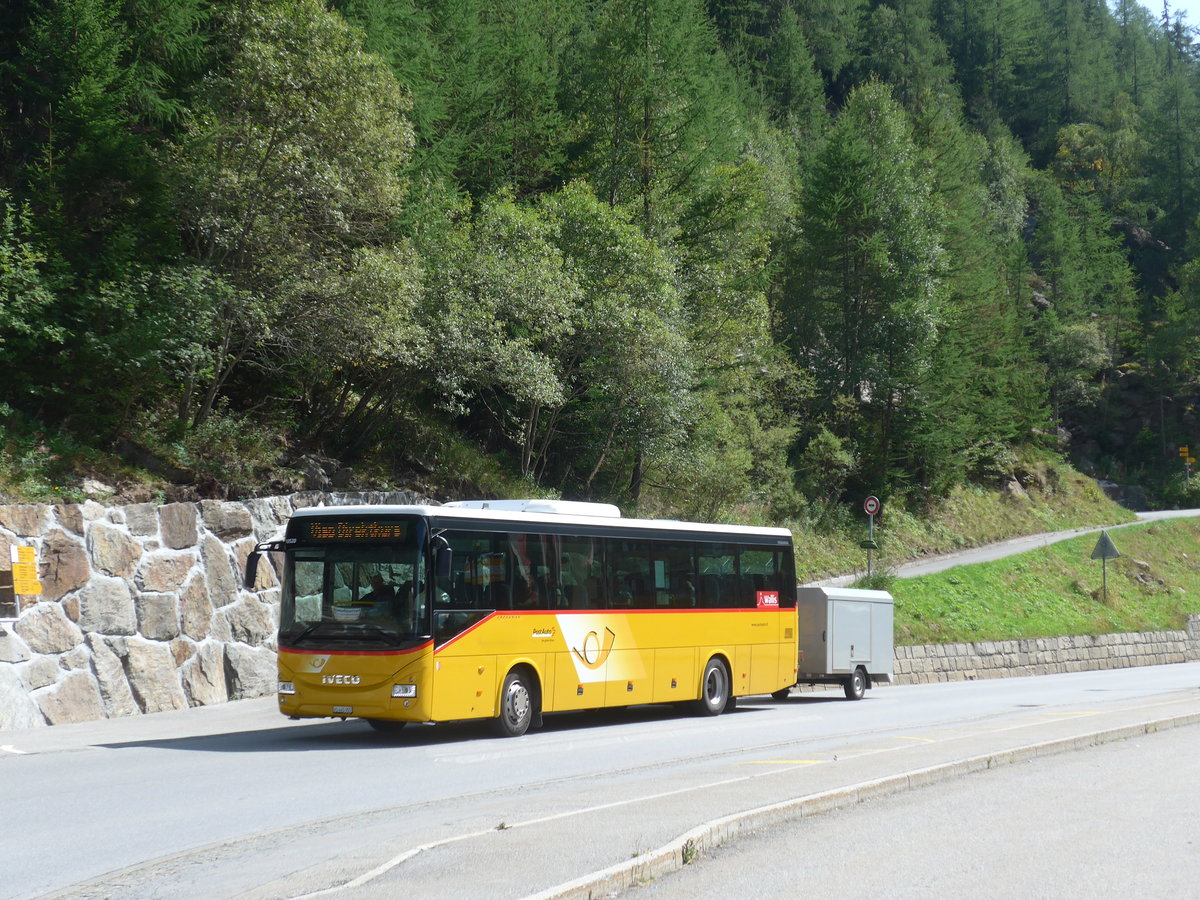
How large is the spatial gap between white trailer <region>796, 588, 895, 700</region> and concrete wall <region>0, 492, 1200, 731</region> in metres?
10.1

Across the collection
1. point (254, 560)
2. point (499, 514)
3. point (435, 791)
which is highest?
point (499, 514)

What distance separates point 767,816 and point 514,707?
7.44 metres

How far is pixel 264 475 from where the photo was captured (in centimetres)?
2227

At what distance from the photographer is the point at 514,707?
50.4 ft

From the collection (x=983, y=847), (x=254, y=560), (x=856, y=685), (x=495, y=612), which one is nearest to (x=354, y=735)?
(x=495, y=612)

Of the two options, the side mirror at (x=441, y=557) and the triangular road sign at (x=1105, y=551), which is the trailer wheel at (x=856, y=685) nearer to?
the side mirror at (x=441, y=557)

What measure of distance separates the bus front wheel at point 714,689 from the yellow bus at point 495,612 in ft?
0.13

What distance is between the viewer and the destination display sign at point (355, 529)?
14258mm

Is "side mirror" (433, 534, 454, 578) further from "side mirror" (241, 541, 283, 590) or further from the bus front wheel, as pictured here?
the bus front wheel

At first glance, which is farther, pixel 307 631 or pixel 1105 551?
pixel 1105 551

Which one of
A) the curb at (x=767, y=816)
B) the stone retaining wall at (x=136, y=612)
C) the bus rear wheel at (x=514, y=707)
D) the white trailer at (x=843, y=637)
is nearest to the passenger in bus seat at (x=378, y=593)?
the bus rear wheel at (x=514, y=707)

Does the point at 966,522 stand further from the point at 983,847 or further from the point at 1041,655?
the point at 983,847

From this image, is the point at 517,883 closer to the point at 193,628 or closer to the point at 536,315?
the point at 193,628

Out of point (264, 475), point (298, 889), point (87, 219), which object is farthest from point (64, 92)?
point (298, 889)
